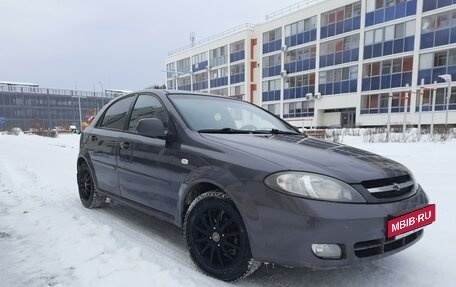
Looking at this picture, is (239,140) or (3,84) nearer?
(239,140)

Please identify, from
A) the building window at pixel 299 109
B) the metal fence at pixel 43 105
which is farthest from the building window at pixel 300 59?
the metal fence at pixel 43 105

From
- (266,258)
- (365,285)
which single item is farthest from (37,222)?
(365,285)

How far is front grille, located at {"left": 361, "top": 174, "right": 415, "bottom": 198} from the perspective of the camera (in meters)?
2.53

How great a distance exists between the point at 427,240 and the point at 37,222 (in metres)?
4.31

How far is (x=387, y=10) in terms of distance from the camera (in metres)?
29.9

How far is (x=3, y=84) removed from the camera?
273 feet

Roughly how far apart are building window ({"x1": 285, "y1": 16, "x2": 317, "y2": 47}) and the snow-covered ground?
111 feet

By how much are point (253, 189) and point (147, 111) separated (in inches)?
75.5

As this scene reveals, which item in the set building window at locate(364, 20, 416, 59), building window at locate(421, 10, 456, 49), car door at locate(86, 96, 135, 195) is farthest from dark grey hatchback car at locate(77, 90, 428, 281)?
building window at locate(364, 20, 416, 59)

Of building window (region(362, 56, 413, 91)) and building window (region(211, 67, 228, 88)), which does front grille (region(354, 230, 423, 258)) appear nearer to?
building window (region(362, 56, 413, 91))

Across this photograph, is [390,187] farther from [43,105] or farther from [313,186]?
[43,105]

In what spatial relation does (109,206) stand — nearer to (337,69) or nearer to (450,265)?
(450,265)

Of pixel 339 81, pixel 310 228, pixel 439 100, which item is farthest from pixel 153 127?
pixel 339 81

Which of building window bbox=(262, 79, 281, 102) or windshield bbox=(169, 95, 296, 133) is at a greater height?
building window bbox=(262, 79, 281, 102)
